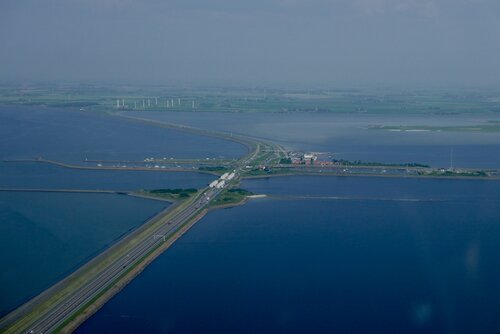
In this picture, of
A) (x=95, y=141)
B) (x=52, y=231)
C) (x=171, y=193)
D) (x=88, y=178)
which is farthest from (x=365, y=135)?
(x=52, y=231)

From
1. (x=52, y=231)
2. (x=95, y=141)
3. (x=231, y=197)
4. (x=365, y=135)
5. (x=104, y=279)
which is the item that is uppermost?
(x=365, y=135)

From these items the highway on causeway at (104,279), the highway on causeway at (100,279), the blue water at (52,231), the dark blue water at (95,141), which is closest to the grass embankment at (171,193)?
the blue water at (52,231)

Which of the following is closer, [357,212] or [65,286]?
[65,286]

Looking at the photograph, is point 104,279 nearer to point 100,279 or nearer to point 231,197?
point 100,279

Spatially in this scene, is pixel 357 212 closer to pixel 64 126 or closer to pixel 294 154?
pixel 294 154

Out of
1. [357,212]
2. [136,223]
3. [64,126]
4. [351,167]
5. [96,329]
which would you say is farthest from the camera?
[64,126]

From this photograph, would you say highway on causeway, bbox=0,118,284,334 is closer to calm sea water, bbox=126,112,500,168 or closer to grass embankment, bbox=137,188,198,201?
grass embankment, bbox=137,188,198,201

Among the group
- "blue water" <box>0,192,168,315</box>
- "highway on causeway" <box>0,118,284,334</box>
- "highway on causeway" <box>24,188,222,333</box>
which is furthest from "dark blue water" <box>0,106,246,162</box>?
"highway on causeway" <box>24,188,222,333</box>

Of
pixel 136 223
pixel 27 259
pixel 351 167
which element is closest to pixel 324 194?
pixel 351 167
